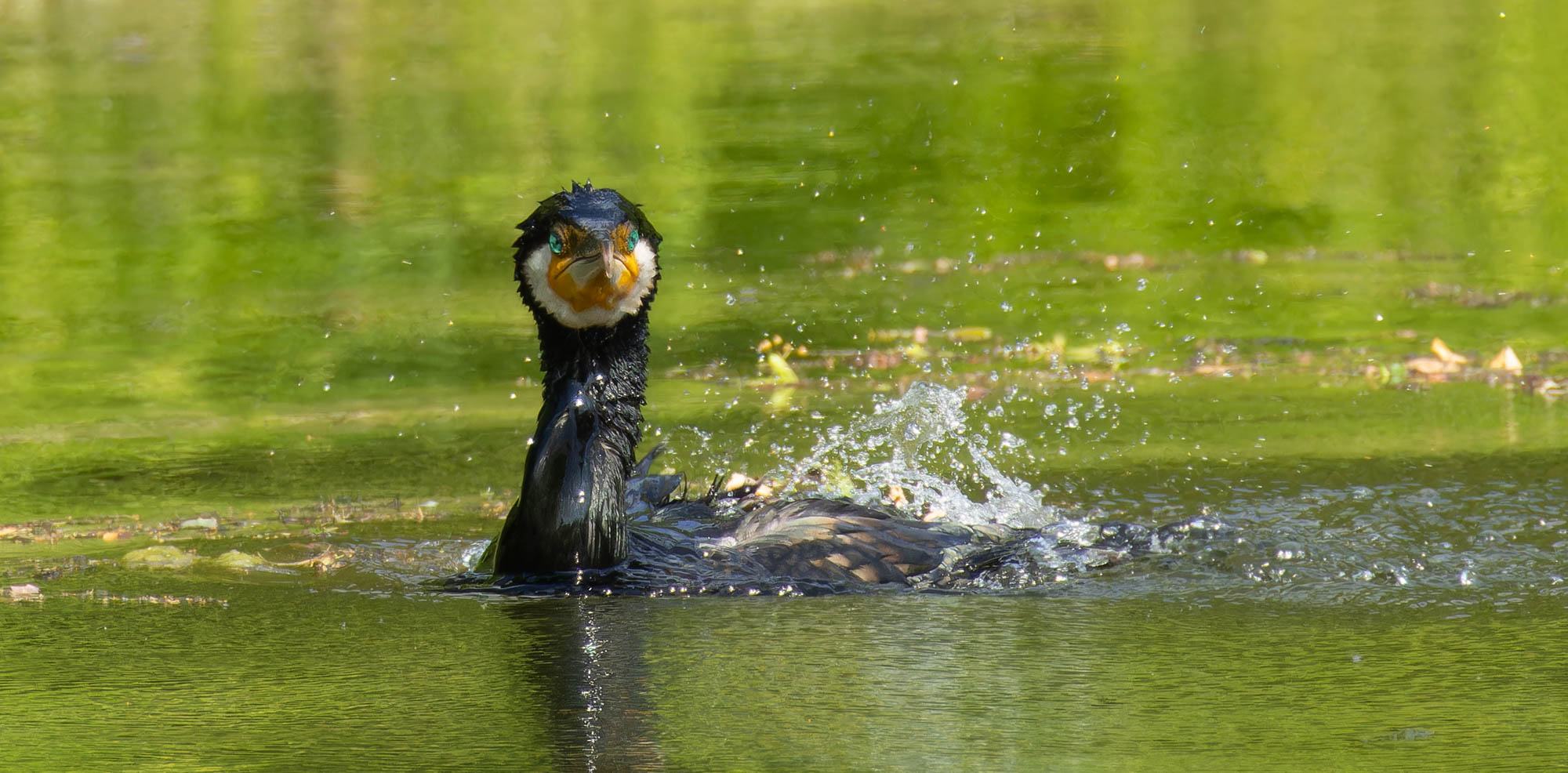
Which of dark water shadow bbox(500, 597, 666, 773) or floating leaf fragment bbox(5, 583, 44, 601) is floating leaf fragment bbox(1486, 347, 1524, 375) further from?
floating leaf fragment bbox(5, 583, 44, 601)

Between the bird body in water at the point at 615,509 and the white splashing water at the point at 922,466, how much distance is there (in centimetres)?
69

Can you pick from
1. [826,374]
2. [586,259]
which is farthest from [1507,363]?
[586,259]

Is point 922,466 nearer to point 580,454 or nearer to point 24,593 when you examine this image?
Answer: point 580,454

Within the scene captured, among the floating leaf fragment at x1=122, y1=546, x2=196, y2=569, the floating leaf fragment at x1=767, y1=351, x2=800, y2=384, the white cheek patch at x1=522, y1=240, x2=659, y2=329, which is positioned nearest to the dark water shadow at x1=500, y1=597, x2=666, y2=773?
the white cheek patch at x1=522, y1=240, x2=659, y2=329

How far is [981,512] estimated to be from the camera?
20.7 feet

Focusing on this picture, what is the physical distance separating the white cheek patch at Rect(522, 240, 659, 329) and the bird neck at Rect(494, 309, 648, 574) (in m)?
0.04

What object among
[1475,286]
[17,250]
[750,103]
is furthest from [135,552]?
[750,103]

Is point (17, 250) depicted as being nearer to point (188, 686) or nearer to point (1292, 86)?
point (188, 686)

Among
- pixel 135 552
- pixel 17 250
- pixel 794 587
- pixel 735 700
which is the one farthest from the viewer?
pixel 17 250

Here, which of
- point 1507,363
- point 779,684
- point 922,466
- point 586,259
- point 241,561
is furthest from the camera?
point 1507,363

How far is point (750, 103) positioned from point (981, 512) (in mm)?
8753

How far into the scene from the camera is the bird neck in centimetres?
518

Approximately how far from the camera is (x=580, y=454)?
5.25 m

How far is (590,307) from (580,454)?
0.43 meters
